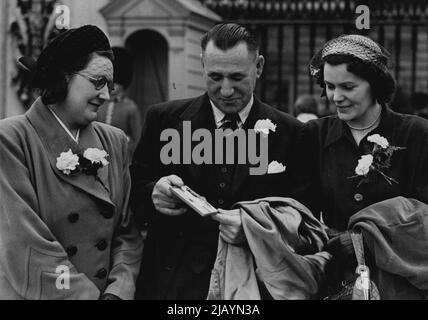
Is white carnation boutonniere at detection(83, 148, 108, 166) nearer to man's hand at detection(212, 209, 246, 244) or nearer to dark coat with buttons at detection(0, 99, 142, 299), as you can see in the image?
dark coat with buttons at detection(0, 99, 142, 299)

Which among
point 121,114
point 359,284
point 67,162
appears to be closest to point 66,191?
point 67,162

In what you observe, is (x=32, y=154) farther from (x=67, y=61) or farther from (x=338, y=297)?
(x=338, y=297)

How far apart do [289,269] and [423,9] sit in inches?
306

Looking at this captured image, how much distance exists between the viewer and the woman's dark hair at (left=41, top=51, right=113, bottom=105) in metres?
4.04

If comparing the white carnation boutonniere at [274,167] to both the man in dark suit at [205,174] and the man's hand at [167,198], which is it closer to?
the man in dark suit at [205,174]

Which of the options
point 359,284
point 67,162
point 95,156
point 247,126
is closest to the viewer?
point 359,284

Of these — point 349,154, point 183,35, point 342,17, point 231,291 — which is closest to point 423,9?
point 342,17

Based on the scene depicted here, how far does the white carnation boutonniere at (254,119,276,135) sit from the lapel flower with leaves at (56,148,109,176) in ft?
2.59

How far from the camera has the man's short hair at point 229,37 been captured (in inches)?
164

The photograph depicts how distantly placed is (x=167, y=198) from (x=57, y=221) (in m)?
0.54

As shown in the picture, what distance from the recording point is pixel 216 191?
4.26m

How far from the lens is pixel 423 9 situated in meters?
10.8

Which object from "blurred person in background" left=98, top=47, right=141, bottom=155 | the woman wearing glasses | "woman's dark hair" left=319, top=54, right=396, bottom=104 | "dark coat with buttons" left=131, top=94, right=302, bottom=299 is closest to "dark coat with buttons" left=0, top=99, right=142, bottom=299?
the woman wearing glasses

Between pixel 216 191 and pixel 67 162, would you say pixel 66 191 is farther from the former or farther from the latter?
pixel 216 191
